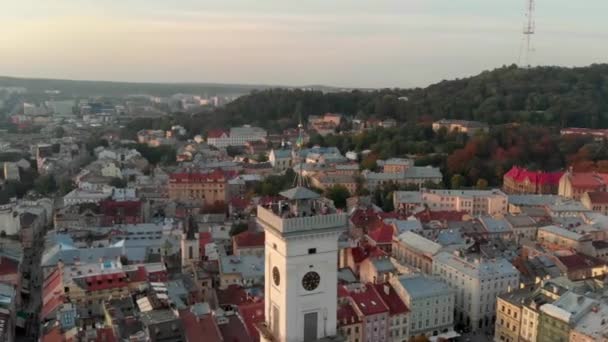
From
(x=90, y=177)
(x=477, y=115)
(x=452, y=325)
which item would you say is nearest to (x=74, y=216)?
(x=90, y=177)

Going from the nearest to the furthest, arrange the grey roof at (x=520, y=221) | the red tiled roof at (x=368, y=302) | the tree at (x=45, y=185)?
1. the red tiled roof at (x=368, y=302)
2. the grey roof at (x=520, y=221)
3. the tree at (x=45, y=185)

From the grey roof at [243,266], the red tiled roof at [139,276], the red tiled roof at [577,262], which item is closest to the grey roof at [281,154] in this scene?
the grey roof at [243,266]

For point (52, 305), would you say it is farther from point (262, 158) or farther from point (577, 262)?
point (262, 158)

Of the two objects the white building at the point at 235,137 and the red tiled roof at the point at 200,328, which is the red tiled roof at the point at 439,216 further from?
the white building at the point at 235,137

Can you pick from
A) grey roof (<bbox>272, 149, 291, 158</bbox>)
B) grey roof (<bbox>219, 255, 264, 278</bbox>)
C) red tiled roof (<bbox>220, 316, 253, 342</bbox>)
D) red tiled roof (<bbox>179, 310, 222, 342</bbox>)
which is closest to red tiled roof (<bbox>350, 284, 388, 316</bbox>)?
red tiled roof (<bbox>220, 316, 253, 342</bbox>)

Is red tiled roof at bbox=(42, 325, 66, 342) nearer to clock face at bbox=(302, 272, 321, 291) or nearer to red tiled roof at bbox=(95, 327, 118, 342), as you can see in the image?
red tiled roof at bbox=(95, 327, 118, 342)

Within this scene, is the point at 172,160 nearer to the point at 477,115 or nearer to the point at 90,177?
the point at 90,177
